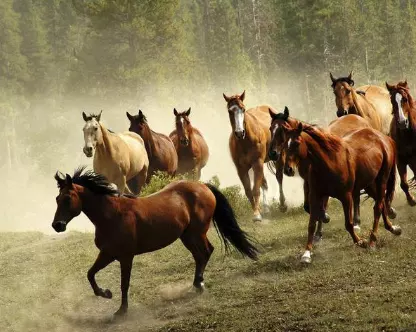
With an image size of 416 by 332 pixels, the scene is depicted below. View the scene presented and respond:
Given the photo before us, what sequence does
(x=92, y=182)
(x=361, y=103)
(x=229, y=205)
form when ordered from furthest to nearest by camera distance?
(x=361, y=103)
(x=229, y=205)
(x=92, y=182)

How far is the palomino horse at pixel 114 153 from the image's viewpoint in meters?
18.7

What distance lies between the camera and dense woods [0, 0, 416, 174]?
55969 mm

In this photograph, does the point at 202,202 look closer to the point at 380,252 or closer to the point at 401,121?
the point at 380,252

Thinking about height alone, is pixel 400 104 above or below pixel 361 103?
above

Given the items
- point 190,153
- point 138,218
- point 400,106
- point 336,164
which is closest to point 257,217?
point 400,106

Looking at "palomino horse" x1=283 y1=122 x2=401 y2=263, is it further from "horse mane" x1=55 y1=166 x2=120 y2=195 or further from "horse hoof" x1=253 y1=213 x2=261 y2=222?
"horse hoof" x1=253 y1=213 x2=261 y2=222

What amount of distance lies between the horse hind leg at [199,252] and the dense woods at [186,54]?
4133 cm

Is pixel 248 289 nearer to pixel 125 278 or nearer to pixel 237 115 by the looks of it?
pixel 125 278

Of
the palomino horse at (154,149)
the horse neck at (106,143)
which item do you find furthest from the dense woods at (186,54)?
the horse neck at (106,143)

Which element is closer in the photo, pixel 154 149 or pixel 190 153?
pixel 154 149

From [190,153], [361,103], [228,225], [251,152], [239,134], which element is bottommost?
[190,153]

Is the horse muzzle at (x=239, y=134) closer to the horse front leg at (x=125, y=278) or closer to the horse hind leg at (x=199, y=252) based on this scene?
the horse hind leg at (x=199, y=252)

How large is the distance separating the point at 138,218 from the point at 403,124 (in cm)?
617

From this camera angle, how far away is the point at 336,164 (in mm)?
12898
